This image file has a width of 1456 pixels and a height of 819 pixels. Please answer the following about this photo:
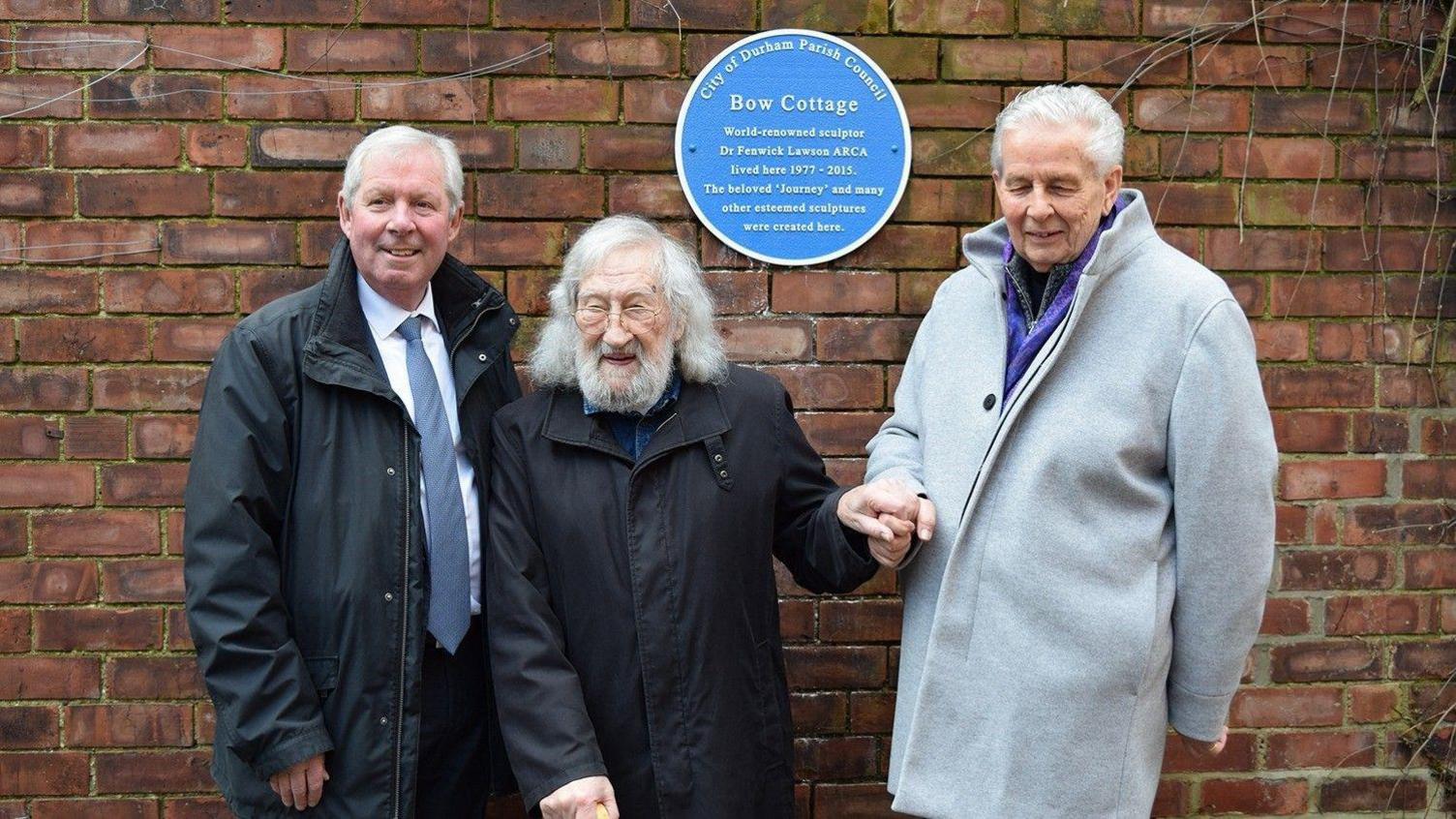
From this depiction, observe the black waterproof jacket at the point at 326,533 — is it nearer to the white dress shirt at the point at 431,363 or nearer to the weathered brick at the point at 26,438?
the white dress shirt at the point at 431,363

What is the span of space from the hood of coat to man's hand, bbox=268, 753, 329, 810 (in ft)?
5.26

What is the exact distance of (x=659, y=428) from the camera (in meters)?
2.48

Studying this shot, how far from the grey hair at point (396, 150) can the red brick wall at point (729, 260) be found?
0.47 meters

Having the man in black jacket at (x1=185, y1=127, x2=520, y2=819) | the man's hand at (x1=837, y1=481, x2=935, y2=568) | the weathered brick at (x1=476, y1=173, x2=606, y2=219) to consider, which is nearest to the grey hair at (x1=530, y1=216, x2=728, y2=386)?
the man in black jacket at (x1=185, y1=127, x2=520, y2=819)

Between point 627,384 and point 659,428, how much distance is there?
0.11 meters

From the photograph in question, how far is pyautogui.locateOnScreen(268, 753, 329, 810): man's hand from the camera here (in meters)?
2.33

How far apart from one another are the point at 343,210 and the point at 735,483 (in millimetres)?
1007

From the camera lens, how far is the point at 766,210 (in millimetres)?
3129

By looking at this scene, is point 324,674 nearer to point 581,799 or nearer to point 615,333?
point 581,799

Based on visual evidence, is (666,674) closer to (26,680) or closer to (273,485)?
(273,485)

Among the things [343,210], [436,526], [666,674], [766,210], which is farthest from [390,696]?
[766,210]

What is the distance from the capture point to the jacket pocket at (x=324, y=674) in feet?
7.82

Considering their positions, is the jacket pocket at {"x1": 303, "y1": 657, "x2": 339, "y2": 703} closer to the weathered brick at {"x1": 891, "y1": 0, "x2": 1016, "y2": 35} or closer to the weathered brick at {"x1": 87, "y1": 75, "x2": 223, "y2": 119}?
the weathered brick at {"x1": 87, "y1": 75, "x2": 223, "y2": 119}

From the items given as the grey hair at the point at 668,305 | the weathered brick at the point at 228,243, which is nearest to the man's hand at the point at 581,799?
the grey hair at the point at 668,305
